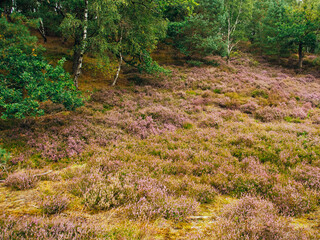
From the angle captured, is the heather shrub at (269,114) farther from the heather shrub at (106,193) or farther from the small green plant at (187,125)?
the heather shrub at (106,193)

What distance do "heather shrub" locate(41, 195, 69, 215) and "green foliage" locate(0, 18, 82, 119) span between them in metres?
4.70

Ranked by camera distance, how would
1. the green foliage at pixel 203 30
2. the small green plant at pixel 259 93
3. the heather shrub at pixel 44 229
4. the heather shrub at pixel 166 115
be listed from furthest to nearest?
the green foliage at pixel 203 30 < the small green plant at pixel 259 93 < the heather shrub at pixel 166 115 < the heather shrub at pixel 44 229

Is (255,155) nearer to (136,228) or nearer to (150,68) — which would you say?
(136,228)

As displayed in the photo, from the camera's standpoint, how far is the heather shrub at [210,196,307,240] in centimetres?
289

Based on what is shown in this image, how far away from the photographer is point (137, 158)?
6160mm

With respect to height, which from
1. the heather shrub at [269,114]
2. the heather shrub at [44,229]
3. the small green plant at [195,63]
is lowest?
the heather shrub at [44,229]

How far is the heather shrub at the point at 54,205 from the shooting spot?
337 cm

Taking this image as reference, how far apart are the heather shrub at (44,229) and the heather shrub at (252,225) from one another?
7.35ft

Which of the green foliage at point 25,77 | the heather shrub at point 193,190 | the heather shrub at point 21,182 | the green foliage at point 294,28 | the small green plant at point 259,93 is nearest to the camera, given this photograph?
the heather shrub at point 21,182

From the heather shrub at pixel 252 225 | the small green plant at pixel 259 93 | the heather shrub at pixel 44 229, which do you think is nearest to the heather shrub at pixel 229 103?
the small green plant at pixel 259 93

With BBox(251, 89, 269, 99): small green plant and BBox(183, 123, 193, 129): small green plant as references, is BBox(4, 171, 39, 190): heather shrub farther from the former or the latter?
BBox(251, 89, 269, 99): small green plant

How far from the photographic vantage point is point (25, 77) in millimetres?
6926

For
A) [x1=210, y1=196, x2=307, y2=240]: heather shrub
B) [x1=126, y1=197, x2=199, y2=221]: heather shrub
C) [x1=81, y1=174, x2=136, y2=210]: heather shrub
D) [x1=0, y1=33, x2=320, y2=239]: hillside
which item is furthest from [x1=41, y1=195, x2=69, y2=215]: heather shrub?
[x1=210, y1=196, x2=307, y2=240]: heather shrub

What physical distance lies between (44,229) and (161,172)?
3.29m
